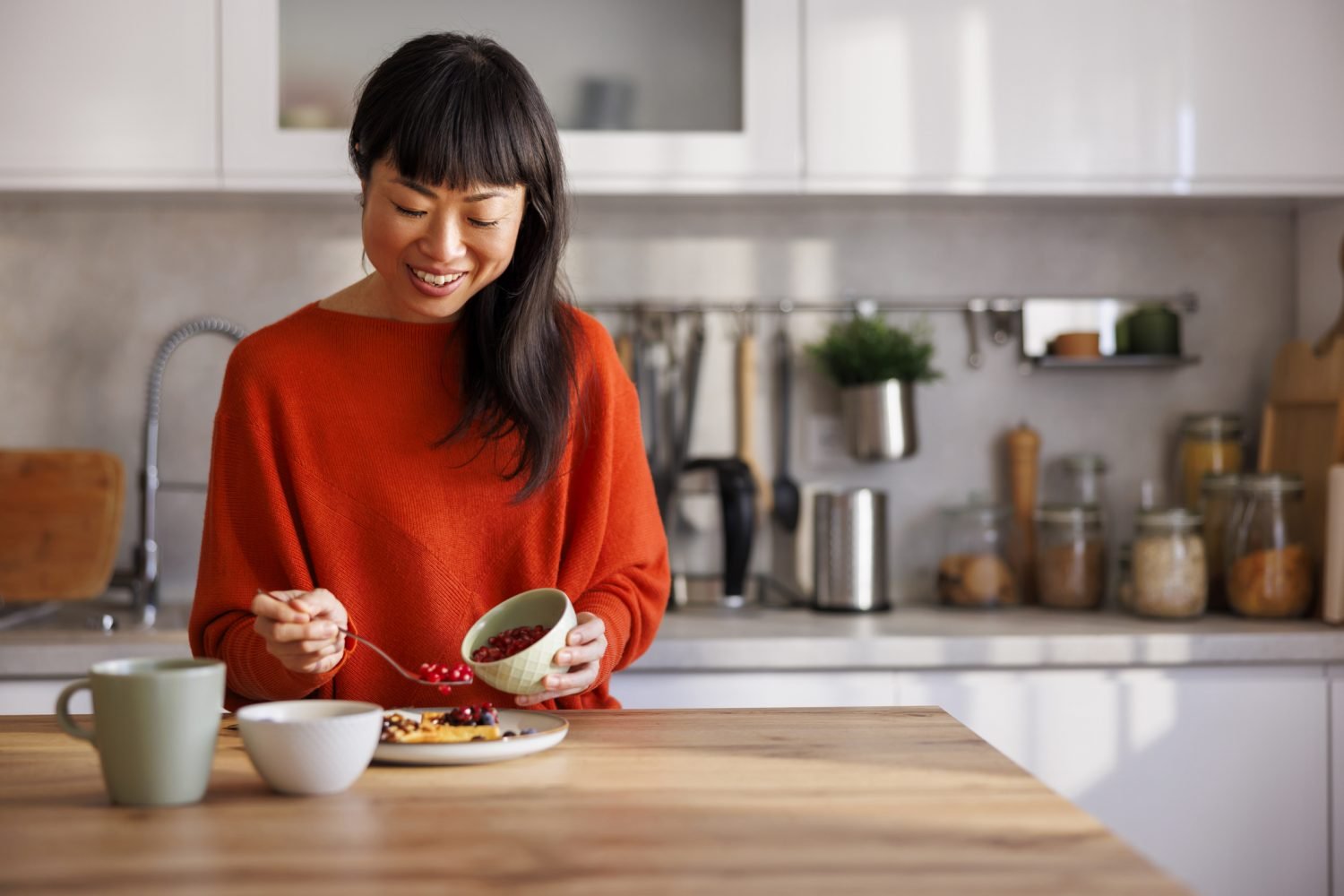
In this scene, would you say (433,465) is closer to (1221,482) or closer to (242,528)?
(242,528)

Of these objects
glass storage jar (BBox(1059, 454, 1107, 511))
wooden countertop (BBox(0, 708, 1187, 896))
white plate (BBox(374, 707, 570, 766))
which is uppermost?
glass storage jar (BBox(1059, 454, 1107, 511))

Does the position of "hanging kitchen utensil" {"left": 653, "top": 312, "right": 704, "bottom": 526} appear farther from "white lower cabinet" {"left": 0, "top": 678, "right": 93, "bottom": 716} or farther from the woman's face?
the woman's face

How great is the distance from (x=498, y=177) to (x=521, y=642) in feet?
1.36

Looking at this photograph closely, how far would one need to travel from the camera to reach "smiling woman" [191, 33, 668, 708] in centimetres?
130

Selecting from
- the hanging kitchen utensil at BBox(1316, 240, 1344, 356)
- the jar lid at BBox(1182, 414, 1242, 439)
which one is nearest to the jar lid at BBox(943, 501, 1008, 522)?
the jar lid at BBox(1182, 414, 1242, 439)

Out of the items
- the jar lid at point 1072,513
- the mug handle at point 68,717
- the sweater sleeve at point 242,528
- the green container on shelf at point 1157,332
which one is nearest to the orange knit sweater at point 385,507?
the sweater sleeve at point 242,528

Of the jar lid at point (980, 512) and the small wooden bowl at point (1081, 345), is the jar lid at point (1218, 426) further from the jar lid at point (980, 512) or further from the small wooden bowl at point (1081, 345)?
the jar lid at point (980, 512)

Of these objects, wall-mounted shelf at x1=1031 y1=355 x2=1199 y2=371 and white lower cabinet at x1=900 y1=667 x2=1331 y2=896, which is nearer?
white lower cabinet at x1=900 y1=667 x2=1331 y2=896

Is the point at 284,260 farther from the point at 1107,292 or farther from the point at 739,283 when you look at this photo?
the point at 1107,292

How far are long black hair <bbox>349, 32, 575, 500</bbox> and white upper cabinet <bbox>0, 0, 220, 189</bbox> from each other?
107cm

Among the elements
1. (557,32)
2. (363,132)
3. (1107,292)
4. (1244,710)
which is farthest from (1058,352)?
(363,132)

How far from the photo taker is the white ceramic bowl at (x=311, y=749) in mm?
873

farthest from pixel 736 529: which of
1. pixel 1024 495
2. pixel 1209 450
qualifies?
pixel 1209 450

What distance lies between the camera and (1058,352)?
2.59 m
